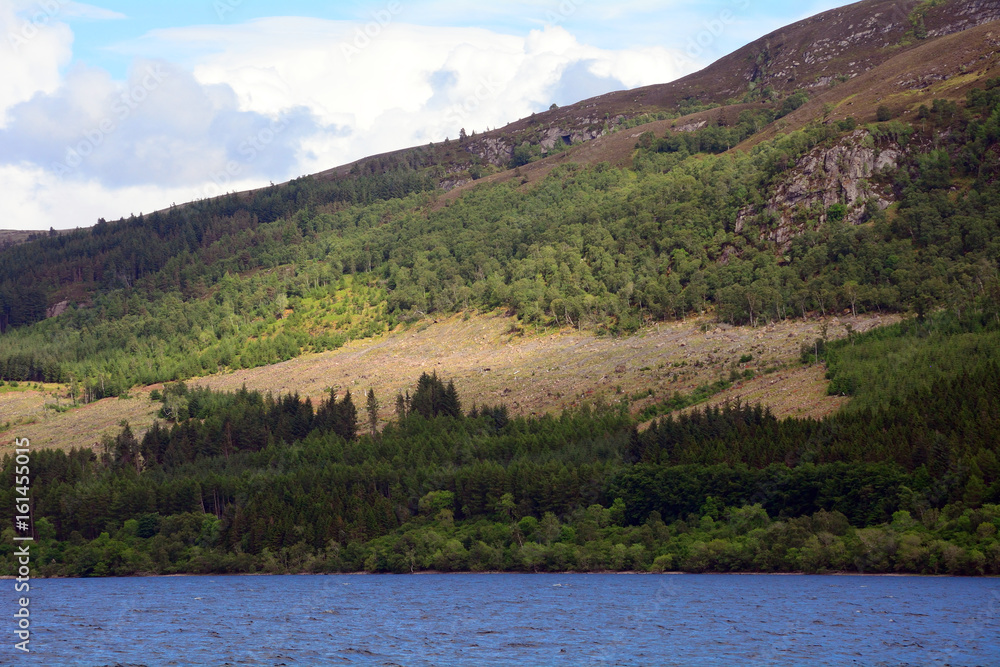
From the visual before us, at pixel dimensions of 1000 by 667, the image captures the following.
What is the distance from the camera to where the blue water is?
3332 inches

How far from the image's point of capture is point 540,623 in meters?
101

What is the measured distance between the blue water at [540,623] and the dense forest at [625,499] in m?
5.50

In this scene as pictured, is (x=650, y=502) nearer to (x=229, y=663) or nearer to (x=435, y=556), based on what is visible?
(x=435, y=556)

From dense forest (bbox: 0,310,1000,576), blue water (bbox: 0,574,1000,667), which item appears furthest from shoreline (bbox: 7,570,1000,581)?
blue water (bbox: 0,574,1000,667)

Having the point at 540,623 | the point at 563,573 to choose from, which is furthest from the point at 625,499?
the point at 540,623

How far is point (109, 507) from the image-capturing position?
584ft

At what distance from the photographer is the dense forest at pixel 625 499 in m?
133

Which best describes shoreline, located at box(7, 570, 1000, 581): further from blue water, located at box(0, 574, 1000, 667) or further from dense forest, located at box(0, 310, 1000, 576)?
blue water, located at box(0, 574, 1000, 667)

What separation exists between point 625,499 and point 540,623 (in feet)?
186

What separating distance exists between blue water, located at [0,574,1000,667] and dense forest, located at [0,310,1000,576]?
550 cm

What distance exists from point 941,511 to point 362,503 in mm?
79630

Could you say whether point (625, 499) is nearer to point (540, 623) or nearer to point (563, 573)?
point (563, 573)

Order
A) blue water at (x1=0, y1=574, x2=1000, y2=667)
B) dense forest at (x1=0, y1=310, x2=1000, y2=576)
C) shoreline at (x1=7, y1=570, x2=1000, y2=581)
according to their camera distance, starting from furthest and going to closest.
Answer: dense forest at (x1=0, y1=310, x2=1000, y2=576) < shoreline at (x1=7, y1=570, x2=1000, y2=581) < blue water at (x1=0, y1=574, x2=1000, y2=667)

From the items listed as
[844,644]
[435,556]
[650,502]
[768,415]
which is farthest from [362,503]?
[844,644]
